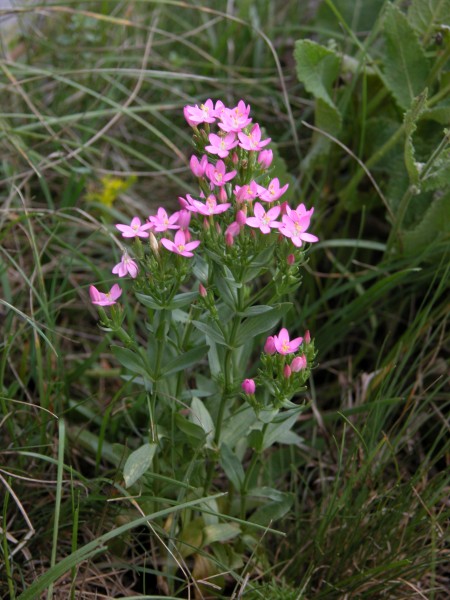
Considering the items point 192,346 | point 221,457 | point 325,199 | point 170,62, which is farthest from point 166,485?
point 170,62

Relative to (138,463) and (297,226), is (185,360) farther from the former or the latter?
(297,226)

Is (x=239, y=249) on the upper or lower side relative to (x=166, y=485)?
upper

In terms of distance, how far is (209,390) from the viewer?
2.22 metres

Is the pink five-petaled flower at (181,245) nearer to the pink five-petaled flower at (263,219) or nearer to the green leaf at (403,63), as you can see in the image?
the pink five-petaled flower at (263,219)

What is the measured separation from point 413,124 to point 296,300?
83 centimetres

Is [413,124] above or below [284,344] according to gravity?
above

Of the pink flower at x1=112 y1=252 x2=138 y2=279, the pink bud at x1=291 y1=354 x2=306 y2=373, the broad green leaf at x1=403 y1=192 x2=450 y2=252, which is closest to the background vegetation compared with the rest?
the broad green leaf at x1=403 y1=192 x2=450 y2=252

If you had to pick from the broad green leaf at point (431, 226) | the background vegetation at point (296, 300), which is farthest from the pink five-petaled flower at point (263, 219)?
the broad green leaf at point (431, 226)

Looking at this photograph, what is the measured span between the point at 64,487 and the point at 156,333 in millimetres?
565

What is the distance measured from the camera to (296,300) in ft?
9.60

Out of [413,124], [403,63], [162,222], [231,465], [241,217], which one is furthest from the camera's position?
[403,63]

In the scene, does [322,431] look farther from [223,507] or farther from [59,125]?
[59,125]

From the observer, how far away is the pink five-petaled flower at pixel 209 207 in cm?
182

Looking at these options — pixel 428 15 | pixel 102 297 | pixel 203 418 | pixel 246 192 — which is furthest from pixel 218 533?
pixel 428 15
